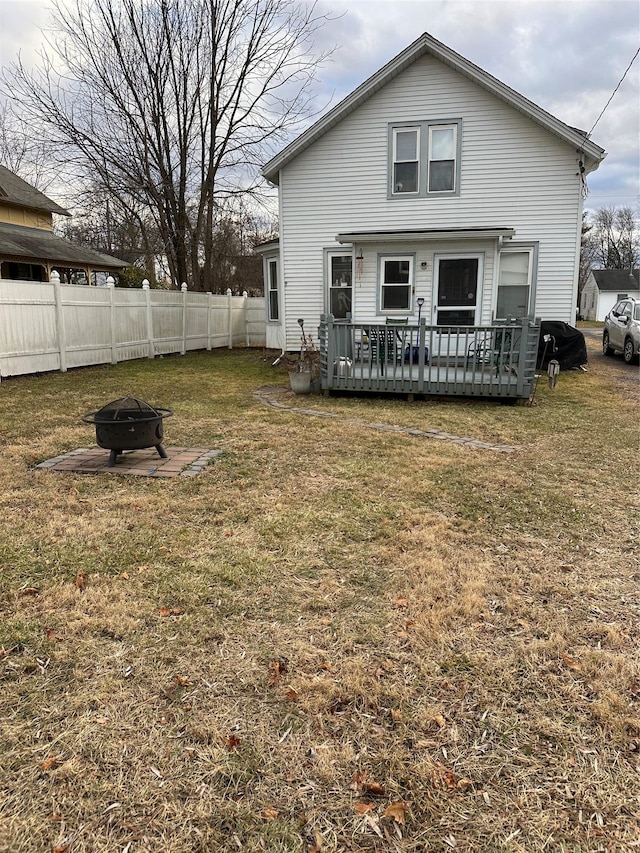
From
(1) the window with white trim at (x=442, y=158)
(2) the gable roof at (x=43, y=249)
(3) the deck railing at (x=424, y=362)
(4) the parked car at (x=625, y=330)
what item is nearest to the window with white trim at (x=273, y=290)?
(1) the window with white trim at (x=442, y=158)

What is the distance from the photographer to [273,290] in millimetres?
15586

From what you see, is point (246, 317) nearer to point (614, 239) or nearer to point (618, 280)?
point (618, 280)

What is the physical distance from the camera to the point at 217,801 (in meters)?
1.69

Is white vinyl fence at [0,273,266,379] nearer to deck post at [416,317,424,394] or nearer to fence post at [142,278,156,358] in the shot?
fence post at [142,278,156,358]

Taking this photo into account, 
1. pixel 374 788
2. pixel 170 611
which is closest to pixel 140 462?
pixel 170 611

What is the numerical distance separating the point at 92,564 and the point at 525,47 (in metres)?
11.7

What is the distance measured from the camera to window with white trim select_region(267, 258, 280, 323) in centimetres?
1544

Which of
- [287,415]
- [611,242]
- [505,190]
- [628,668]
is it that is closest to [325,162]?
[505,190]

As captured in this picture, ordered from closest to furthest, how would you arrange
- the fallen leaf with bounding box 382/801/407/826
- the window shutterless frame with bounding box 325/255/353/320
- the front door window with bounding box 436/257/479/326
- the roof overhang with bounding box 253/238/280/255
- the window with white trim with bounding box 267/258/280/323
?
the fallen leaf with bounding box 382/801/407/826 < the front door window with bounding box 436/257/479/326 < the window shutterless frame with bounding box 325/255/353/320 < the roof overhang with bounding box 253/238/280/255 < the window with white trim with bounding box 267/258/280/323

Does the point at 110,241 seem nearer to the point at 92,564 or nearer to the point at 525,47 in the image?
the point at 525,47

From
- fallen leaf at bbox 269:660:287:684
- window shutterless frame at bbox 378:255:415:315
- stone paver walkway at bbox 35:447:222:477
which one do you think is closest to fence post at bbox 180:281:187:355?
window shutterless frame at bbox 378:255:415:315

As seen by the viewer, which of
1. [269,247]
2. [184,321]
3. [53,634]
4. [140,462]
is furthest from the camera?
[184,321]

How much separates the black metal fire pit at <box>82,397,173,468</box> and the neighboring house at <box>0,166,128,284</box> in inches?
649

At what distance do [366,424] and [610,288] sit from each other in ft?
165
